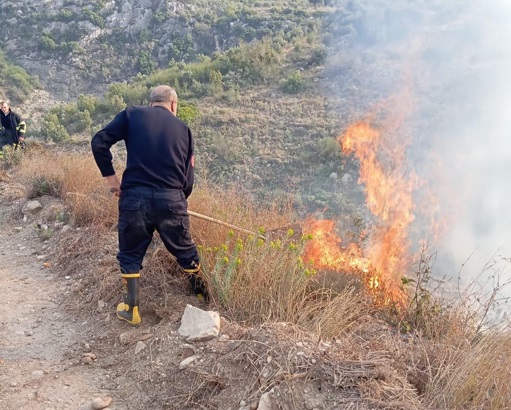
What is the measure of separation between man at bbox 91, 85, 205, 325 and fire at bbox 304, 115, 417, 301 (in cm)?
129

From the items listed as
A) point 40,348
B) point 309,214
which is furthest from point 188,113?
point 40,348

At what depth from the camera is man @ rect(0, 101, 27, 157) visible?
966cm

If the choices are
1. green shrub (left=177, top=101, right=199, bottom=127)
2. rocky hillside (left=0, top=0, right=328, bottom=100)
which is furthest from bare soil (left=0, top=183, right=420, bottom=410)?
rocky hillside (left=0, top=0, right=328, bottom=100)

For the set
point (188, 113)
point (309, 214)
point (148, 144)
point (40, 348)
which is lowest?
point (309, 214)

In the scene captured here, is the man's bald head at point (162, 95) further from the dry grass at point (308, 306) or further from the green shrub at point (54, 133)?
the green shrub at point (54, 133)

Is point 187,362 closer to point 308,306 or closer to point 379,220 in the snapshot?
point 308,306

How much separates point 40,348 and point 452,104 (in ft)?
41.5

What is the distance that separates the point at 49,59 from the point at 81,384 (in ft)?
98.1

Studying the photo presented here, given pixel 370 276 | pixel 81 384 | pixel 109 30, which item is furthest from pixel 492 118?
pixel 109 30

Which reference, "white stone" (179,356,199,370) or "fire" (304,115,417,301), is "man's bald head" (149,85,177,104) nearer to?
"fire" (304,115,417,301)

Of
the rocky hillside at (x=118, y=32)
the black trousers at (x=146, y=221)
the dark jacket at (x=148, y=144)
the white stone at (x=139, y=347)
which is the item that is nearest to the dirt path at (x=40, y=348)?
the white stone at (x=139, y=347)

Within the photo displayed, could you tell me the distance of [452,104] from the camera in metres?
12.9

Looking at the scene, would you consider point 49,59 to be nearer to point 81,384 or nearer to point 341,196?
point 341,196

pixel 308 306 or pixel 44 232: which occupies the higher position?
pixel 308 306
